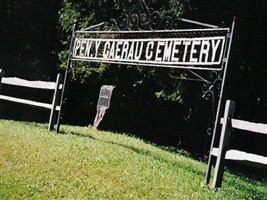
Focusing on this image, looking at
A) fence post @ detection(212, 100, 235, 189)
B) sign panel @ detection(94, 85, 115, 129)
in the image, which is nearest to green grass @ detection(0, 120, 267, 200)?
fence post @ detection(212, 100, 235, 189)

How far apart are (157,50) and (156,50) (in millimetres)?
32

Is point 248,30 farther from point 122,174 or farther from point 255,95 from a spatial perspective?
point 122,174

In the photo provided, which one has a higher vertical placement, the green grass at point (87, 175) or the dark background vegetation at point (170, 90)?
the dark background vegetation at point (170, 90)

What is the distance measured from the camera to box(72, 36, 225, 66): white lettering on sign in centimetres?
780

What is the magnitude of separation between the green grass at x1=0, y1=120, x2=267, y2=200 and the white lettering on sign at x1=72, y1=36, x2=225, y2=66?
2.25 metres

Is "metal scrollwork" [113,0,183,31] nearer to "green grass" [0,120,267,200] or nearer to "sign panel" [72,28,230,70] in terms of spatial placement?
"sign panel" [72,28,230,70]

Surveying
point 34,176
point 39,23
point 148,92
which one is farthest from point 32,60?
point 34,176

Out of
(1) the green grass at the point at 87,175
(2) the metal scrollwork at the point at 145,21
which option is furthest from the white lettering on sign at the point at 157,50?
(1) the green grass at the point at 87,175

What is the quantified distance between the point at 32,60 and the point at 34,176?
2266cm

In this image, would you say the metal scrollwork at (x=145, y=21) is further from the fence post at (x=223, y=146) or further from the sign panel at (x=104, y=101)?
the sign panel at (x=104, y=101)

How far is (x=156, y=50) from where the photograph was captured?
9.06 m

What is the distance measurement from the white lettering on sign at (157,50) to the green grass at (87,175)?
2.25 meters

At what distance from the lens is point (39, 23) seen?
28.4 metres

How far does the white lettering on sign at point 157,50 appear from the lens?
7797 mm
